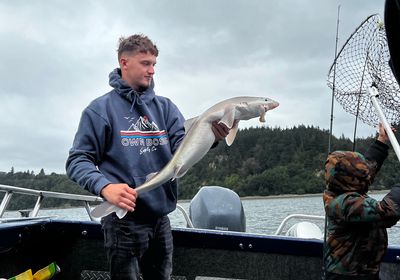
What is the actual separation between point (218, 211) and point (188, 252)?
4.03 ft

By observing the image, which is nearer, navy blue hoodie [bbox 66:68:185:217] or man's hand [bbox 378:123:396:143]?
navy blue hoodie [bbox 66:68:185:217]

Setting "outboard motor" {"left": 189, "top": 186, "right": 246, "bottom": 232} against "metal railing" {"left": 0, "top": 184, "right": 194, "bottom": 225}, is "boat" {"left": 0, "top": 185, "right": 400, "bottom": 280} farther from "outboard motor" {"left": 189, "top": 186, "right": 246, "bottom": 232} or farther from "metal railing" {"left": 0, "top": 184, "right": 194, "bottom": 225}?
"outboard motor" {"left": 189, "top": 186, "right": 246, "bottom": 232}

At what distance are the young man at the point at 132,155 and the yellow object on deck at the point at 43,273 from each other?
77 centimetres

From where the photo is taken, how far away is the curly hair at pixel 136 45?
9.54ft

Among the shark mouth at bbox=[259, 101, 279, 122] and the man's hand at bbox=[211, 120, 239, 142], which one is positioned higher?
the shark mouth at bbox=[259, 101, 279, 122]

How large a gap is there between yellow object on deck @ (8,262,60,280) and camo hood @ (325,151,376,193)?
83.3 inches

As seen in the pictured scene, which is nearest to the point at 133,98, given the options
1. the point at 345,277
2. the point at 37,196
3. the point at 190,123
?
the point at 190,123

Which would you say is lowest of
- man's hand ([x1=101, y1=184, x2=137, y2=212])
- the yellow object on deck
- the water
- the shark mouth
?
the water

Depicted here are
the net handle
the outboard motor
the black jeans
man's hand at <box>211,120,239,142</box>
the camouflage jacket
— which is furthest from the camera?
the outboard motor

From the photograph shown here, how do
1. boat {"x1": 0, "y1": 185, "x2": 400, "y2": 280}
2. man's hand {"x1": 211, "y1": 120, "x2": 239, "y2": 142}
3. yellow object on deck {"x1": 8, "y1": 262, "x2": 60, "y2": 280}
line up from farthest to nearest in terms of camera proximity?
boat {"x1": 0, "y1": 185, "x2": 400, "y2": 280}
yellow object on deck {"x1": 8, "y1": 262, "x2": 60, "y2": 280}
man's hand {"x1": 211, "y1": 120, "x2": 239, "y2": 142}

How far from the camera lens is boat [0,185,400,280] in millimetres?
3566

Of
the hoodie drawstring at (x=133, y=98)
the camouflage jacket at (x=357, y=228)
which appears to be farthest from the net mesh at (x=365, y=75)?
the hoodie drawstring at (x=133, y=98)

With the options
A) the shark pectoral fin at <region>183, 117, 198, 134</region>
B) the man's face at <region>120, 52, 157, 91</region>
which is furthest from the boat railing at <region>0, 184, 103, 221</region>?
the shark pectoral fin at <region>183, 117, 198, 134</region>

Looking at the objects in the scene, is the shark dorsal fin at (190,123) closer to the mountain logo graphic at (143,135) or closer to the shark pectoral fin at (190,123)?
the shark pectoral fin at (190,123)
